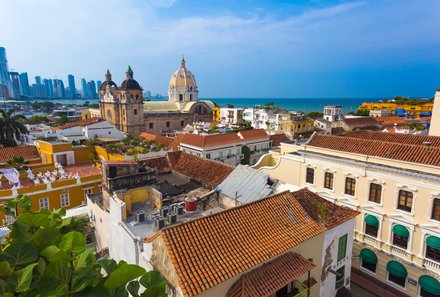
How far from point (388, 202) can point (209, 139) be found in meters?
27.2

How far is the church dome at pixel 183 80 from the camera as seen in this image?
94.7m

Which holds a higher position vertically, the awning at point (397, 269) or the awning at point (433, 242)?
the awning at point (433, 242)

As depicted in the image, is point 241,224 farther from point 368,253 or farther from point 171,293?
point 368,253

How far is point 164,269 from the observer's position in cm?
929

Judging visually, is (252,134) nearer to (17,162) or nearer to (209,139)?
(209,139)

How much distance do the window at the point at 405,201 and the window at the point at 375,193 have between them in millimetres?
1291

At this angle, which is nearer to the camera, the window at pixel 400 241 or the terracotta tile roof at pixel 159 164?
the window at pixel 400 241

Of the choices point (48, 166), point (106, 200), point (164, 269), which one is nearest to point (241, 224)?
point (164, 269)

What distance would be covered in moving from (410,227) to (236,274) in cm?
1521

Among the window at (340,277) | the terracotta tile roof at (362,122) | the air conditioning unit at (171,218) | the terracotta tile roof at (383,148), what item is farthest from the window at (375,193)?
the terracotta tile roof at (362,122)

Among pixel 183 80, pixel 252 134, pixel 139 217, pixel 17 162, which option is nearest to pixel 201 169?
pixel 139 217

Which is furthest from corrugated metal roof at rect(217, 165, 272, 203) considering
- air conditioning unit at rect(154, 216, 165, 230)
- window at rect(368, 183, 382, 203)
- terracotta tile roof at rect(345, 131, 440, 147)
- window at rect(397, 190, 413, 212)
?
terracotta tile roof at rect(345, 131, 440, 147)

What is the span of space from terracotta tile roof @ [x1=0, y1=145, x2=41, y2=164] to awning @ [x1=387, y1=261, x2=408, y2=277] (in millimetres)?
33290

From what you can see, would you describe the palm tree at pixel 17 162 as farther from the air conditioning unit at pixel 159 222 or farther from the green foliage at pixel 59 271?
the green foliage at pixel 59 271
